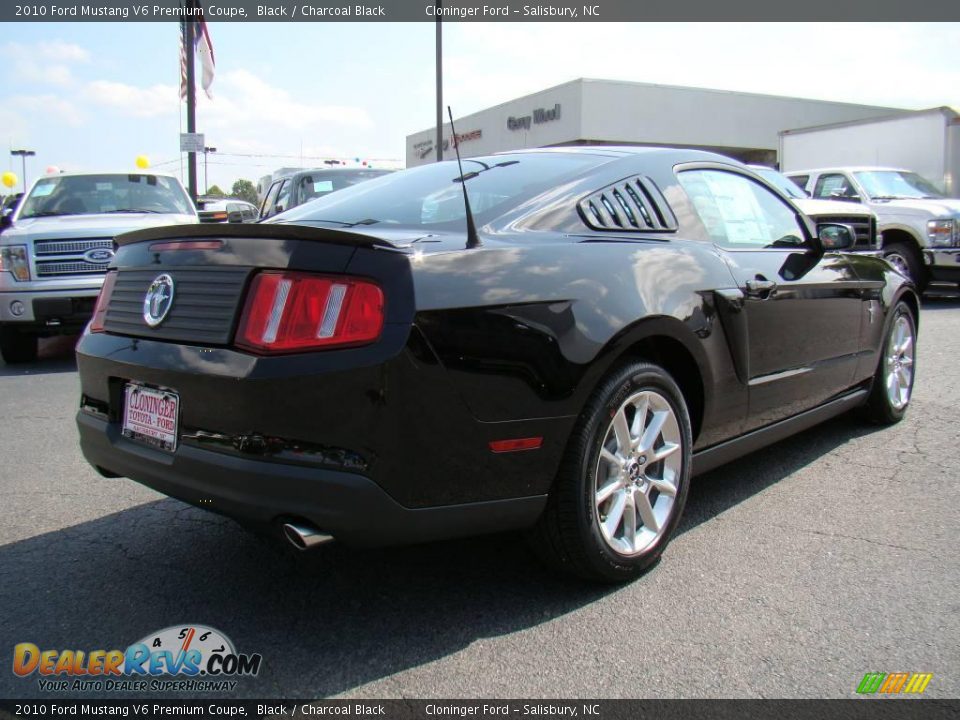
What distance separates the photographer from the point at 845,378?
4.33m

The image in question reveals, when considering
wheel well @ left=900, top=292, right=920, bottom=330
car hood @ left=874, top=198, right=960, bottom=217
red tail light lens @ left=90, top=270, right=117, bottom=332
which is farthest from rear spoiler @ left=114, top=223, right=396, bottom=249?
car hood @ left=874, top=198, right=960, bottom=217

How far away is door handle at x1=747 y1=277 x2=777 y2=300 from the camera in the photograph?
11.5 feet

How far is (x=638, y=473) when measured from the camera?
293 centimetres

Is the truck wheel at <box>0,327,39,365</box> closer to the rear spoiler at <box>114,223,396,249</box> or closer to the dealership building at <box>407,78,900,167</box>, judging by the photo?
the rear spoiler at <box>114,223,396,249</box>

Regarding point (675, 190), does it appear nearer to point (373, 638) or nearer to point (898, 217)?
point (373, 638)

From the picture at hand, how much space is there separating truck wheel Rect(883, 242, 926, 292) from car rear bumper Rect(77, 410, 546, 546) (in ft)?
36.2

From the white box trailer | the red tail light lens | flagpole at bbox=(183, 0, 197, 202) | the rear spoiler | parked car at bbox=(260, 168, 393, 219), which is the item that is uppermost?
flagpole at bbox=(183, 0, 197, 202)

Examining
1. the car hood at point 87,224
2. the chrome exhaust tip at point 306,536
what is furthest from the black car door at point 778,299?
the car hood at point 87,224

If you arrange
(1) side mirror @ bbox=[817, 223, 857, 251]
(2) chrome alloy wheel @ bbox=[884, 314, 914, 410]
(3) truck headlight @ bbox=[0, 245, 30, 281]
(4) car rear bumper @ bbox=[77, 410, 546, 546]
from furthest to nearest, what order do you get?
(3) truck headlight @ bbox=[0, 245, 30, 281] → (2) chrome alloy wheel @ bbox=[884, 314, 914, 410] → (1) side mirror @ bbox=[817, 223, 857, 251] → (4) car rear bumper @ bbox=[77, 410, 546, 546]

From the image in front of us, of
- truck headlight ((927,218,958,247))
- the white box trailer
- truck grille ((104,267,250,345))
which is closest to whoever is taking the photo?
truck grille ((104,267,250,345))

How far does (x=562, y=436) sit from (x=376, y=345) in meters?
0.68

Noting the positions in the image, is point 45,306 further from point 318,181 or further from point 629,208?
point 629,208

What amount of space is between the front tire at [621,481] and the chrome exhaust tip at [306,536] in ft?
2.39

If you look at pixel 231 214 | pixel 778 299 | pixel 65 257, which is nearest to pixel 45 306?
pixel 65 257
